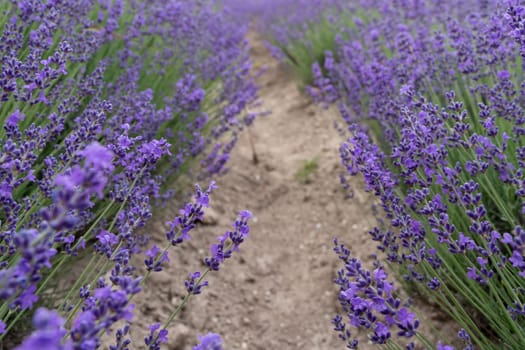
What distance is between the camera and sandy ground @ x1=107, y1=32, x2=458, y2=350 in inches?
93.2

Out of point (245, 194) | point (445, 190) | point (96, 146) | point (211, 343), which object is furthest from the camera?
point (245, 194)

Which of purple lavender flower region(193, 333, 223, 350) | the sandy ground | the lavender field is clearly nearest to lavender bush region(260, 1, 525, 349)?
the lavender field

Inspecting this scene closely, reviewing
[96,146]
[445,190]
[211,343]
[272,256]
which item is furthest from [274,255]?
[96,146]

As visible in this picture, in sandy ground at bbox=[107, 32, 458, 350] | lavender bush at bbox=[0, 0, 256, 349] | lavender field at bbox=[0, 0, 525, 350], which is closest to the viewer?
lavender bush at bbox=[0, 0, 256, 349]

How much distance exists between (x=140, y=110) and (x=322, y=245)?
1376mm

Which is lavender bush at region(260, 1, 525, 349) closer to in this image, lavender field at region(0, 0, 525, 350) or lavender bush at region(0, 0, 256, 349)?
lavender field at region(0, 0, 525, 350)

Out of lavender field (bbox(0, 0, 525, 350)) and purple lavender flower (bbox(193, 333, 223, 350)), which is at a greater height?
lavender field (bbox(0, 0, 525, 350))

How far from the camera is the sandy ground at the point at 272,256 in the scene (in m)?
2.37

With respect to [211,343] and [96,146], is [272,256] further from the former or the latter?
[96,146]

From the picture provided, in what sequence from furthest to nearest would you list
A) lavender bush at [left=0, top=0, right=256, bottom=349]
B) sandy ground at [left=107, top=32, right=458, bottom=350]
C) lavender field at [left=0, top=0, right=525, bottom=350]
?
sandy ground at [left=107, top=32, right=458, bottom=350]
lavender field at [left=0, top=0, right=525, bottom=350]
lavender bush at [left=0, top=0, right=256, bottom=349]

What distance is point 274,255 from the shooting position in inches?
118

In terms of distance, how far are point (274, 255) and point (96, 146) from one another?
2252 millimetres

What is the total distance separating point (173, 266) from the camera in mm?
2666

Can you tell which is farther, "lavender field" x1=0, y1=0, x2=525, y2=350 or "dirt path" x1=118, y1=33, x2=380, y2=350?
"dirt path" x1=118, y1=33, x2=380, y2=350
